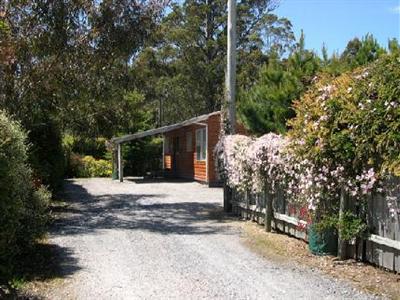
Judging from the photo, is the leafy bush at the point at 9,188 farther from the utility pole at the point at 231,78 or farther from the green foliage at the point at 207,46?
the green foliage at the point at 207,46

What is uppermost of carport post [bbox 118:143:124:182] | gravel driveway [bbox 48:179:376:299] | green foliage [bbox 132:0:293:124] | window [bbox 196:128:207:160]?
green foliage [bbox 132:0:293:124]

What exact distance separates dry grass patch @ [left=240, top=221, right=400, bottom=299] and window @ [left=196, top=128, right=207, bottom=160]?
48.9ft

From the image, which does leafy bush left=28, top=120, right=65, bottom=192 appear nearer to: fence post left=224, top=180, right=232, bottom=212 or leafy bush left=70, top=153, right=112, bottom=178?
fence post left=224, top=180, right=232, bottom=212

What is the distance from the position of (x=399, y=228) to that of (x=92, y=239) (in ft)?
18.3

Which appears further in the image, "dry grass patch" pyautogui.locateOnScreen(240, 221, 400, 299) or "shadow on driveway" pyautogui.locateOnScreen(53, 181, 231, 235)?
"shadow on driveway" pyautogui.locateOnScreen(53, 181, 231, 235)

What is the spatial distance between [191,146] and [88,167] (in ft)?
24.4

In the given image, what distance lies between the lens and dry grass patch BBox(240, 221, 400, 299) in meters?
6.63

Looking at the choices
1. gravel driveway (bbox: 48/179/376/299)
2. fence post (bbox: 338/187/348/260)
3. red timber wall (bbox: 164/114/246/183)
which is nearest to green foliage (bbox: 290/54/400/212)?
fence post (bbox: 338/187/348/260)

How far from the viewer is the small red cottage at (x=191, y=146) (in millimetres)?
24969

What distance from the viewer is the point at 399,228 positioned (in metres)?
6.96

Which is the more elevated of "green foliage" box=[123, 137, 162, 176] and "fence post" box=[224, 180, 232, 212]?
"green foliage" box=[123, 137, 162, 176]

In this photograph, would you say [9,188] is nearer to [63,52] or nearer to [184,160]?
[63,52]

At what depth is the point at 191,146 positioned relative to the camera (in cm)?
2900

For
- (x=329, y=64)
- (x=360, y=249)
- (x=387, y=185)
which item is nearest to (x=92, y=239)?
(x=360, y=249)
